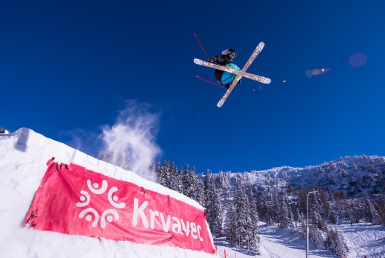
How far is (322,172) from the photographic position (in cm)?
19825

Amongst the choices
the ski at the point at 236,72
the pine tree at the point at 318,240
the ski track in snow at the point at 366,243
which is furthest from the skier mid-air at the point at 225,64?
the pine tree at the point at 318,240

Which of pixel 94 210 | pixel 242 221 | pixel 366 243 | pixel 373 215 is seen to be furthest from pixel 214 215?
pixel 373 215

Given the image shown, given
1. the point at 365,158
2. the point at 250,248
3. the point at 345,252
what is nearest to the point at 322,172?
the point at 365,158

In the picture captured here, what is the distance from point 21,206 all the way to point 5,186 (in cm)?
47

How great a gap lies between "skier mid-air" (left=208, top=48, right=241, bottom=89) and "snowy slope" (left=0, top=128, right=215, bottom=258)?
5.64 metres

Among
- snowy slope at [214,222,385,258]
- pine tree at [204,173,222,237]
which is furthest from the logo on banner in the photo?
pine tree at [204,173,222,237]

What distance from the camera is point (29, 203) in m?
3.86

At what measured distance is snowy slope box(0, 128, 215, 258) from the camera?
3490 mm

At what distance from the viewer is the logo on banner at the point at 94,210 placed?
4.68 meters

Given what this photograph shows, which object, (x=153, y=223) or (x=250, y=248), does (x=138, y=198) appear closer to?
(x=153, y=223)

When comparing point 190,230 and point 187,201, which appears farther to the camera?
point 187,201

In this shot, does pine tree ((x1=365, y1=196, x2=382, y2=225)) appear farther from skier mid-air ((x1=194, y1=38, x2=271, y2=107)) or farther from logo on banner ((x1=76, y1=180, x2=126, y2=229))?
logo on banner ((x1=76, y1=180, x2=126, y2=229))

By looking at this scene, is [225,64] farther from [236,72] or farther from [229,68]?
[236,72]

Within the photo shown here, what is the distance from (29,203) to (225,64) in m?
7.35
